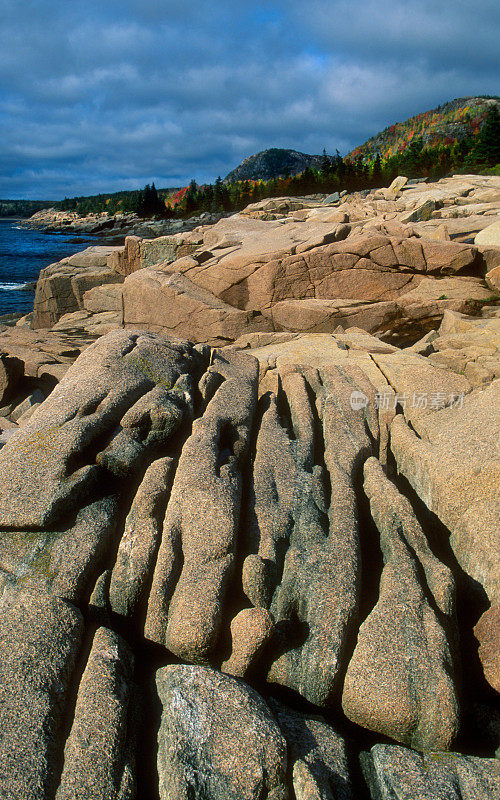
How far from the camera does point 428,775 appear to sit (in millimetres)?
4074

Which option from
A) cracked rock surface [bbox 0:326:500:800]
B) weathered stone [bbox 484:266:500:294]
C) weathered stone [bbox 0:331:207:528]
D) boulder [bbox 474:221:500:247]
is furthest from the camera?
boulder [bbox 474:221:500:247]

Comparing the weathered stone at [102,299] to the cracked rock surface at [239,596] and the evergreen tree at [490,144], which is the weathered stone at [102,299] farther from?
the evergreen tree at [490,144]

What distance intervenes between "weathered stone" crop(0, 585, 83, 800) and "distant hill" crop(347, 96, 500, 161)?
383 ft

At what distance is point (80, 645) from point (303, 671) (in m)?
2.04

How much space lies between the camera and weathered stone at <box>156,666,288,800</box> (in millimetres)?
3812

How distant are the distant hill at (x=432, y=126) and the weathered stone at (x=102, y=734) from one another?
11688 cm

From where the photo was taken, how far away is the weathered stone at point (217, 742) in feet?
12.5

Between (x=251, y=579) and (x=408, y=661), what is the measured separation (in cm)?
162

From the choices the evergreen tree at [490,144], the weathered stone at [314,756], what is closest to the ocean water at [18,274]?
the weathered stone at [314,756]

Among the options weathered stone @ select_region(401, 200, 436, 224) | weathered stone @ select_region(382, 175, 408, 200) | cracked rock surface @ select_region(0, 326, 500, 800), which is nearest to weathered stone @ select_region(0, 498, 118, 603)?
cracked rock surface @ select_region(0, 326, 500, 800)

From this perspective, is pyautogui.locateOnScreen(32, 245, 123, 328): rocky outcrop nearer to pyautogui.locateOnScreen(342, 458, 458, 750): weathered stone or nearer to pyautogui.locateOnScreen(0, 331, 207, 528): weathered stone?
pyautogui.locateOnScreen(0, 331, 207, 528): weathered stone

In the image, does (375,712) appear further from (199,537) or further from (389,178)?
(389,178)

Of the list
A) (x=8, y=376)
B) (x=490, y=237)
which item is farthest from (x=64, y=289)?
(x=490, y=237)

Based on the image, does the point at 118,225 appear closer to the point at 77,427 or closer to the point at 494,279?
the point at 494,279
